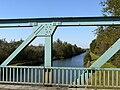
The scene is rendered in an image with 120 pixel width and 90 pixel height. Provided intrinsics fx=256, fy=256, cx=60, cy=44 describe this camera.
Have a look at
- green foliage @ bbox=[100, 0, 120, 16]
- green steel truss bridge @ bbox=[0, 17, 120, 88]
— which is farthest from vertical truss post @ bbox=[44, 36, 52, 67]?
green foliage @ bbox=[100, 0, 120, 16]

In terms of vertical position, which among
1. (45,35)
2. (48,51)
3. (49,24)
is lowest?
(48,51)

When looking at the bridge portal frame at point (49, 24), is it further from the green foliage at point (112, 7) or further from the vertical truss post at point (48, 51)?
the green foliage at point (112, 7)

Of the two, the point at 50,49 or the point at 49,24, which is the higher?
the point at 49,24

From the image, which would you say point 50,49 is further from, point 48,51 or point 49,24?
point 49,24

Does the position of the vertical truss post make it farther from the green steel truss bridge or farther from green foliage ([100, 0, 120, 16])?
green foliage ([100, 0, 120, 16])

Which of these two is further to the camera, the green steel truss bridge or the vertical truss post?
the vertical truss post

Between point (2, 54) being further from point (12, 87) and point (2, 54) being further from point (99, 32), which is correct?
point (12, 87)

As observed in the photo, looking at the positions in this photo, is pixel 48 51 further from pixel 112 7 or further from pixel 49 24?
pixel 112 7

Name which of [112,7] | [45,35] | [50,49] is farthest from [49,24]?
[112,7]

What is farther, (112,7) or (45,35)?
(112,7)

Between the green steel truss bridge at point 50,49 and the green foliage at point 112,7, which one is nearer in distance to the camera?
the green steel truss bridge at point 50,49

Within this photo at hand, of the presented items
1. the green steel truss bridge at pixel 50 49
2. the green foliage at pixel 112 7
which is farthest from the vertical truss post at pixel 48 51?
the green foliage at pixel 112 7

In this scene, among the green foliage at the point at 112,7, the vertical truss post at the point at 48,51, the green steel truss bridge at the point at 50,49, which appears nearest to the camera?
the green steel truss bridge at the point at 50,49

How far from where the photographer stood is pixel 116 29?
17.0 m
